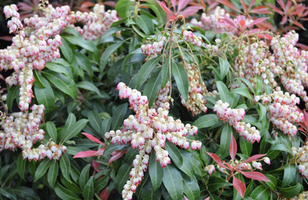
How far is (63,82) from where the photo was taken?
4.83 ft

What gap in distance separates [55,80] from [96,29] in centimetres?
52

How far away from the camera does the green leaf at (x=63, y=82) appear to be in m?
1.45

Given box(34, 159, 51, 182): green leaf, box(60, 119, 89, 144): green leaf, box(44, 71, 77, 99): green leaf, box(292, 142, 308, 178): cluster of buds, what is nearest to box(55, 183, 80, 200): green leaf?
box(34, 159, 51, 182): green leaf

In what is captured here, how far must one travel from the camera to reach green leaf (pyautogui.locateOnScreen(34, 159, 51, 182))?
4.39 feet

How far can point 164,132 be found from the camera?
3.45 feet

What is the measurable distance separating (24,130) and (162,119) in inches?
30.4

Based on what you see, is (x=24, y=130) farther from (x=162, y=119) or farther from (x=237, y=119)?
(x=237, y=119)

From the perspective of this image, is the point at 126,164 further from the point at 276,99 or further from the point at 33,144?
the point at 276,99

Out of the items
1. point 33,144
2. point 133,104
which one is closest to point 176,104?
point 133,104

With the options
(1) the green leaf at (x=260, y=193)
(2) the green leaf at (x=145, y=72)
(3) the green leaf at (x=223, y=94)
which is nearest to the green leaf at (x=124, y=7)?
(2) the green leaf at (x=145, y=72)

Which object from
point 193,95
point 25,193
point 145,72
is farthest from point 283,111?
point 25,193

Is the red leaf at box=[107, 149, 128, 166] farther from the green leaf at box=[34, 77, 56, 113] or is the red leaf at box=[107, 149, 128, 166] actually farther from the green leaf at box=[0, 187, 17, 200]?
the green leaf at box=[0, 187, 17, 200]

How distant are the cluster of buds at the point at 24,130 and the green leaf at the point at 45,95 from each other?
4 centimetres

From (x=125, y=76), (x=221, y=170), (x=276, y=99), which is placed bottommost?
(x=221, y=170)
